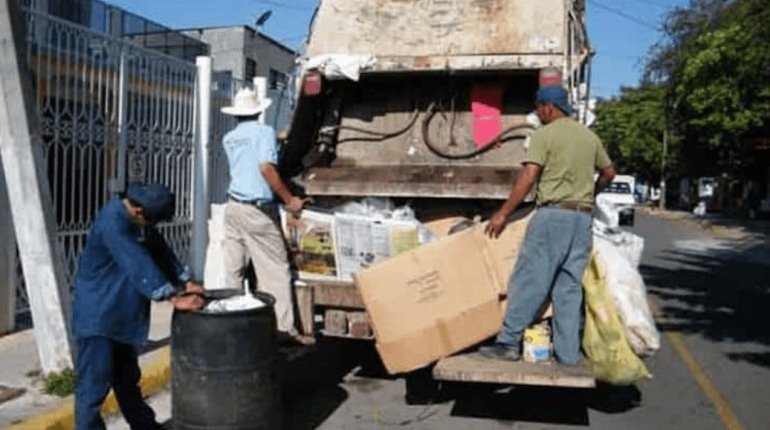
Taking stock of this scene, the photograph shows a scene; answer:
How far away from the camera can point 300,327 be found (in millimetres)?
5973

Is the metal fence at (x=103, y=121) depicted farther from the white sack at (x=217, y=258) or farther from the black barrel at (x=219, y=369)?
the black barrel at (x=219, y=369)

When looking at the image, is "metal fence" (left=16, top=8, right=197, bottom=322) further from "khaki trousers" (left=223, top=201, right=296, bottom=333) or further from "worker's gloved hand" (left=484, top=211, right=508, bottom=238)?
"worker's gloved hand" (left=484, top=211, right=508, bottom=238)

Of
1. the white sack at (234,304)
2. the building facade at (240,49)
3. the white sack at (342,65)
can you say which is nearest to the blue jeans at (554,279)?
the white sack at (234,304)

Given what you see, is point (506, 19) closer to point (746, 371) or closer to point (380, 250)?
point (380, 250)

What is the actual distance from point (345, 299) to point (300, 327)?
0.37 meters

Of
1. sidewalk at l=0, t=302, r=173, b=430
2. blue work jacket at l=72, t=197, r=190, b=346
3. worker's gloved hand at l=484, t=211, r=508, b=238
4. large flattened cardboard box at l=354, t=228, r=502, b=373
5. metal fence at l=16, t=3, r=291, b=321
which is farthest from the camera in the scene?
metal fence at l=16, t=3, r=291, b=321

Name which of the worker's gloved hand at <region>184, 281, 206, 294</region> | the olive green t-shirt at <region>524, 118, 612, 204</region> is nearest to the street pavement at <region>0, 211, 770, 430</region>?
the worker's gloved hand at <region>184, 281, 206, 294</region>

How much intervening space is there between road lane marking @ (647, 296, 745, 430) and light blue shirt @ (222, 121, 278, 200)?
335cm

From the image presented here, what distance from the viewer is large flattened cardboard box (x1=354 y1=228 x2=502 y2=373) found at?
535 centimetres

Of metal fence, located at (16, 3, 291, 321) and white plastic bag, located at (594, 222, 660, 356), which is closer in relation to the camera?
white plastic bag, located at (594, 222, 660, 356)

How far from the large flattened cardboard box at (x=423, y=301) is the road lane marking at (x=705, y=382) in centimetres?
187

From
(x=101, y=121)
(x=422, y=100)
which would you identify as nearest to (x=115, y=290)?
(x=422, y=100)

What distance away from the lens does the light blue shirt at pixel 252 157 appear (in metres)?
5.91

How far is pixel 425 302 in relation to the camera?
5355 mm
